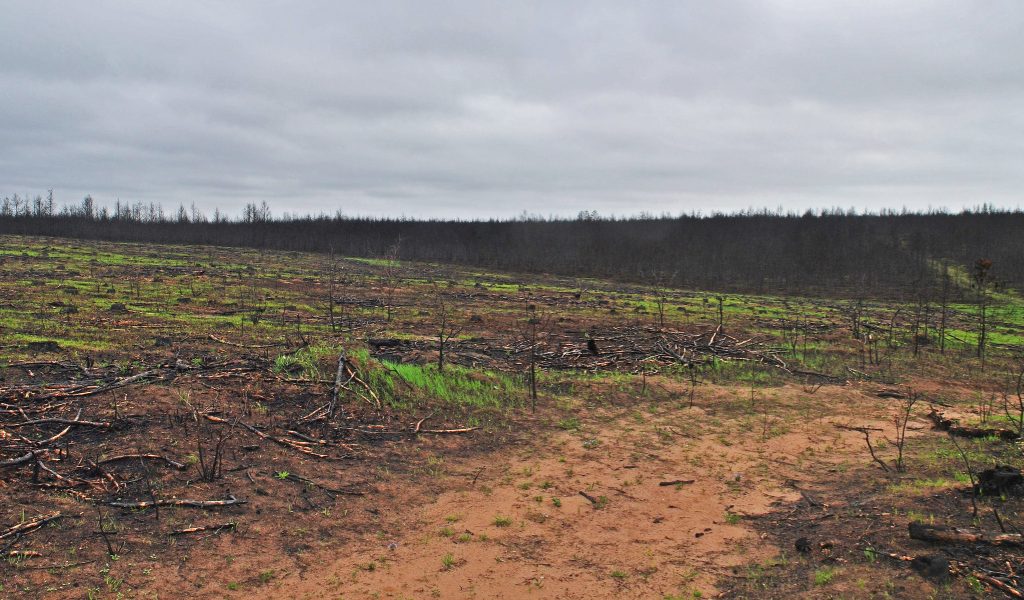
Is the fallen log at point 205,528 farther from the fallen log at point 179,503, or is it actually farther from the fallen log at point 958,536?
the fallen log at point 958,536

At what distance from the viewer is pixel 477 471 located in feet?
27.0

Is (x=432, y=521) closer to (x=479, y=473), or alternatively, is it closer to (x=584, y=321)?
(x=479, y=473)

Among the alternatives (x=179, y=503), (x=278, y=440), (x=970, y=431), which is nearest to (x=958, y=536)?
(x=970, y=431)

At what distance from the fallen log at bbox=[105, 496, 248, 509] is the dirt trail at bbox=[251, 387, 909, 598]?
58.6 inches

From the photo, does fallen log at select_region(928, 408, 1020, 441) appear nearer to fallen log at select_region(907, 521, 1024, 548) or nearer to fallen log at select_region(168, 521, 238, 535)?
fallen log at select_region(907, 521, 1024, 548)

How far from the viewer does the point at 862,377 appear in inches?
569

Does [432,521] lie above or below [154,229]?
below

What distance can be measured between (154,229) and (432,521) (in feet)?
377

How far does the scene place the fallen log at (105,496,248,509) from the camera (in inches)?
244

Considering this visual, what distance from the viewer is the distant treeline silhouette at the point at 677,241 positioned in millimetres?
67250

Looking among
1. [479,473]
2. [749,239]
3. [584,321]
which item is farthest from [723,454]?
[749,239]

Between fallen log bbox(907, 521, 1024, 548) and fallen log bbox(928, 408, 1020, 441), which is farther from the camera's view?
fallen log bbox(928, 408, 1020, 441)

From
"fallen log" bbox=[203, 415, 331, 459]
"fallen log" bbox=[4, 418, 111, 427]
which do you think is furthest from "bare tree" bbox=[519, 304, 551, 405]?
"fallen log" bbox=[4, 418, 111, 427]

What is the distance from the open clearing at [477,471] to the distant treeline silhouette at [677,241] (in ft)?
158
